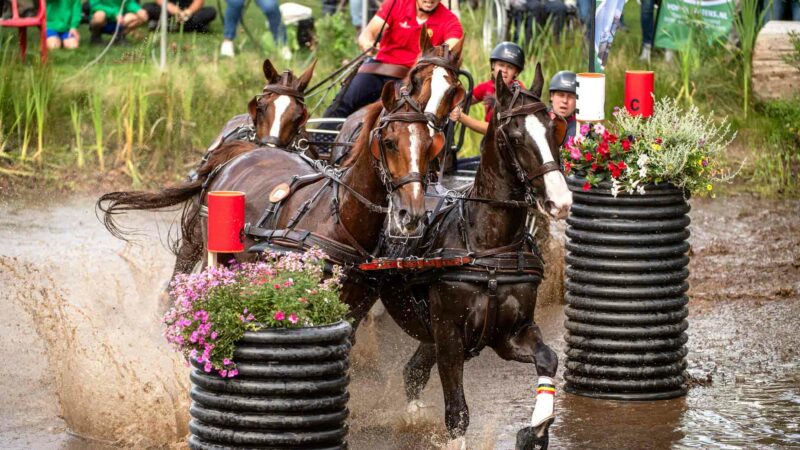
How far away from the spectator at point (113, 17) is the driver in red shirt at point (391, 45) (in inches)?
262

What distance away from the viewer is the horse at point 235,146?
8922 mm

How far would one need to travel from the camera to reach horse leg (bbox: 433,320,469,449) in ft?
23.0

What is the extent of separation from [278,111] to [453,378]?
9.17 ft

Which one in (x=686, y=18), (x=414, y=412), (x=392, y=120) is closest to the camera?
(x=392, y=120)

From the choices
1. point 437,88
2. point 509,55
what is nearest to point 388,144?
point 437,88

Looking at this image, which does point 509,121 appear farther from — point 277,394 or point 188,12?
point 188,12

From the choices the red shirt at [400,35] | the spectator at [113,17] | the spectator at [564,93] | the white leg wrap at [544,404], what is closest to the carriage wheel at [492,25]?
the spectator at [113,17]

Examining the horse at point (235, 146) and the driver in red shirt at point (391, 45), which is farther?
the driver in red shirt at point (391, 45)

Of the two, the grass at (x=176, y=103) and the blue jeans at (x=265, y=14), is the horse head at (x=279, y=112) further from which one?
the blue jeans at (x=265, y=14)

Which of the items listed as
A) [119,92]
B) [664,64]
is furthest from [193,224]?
[664,64]

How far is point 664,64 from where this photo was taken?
49.0 feet

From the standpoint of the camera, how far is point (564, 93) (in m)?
9.67

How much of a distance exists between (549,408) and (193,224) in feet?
10.7

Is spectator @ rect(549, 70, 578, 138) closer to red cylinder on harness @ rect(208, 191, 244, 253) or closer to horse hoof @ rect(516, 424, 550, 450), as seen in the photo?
horse hoof @ rect(516, 424, 550, 450)
